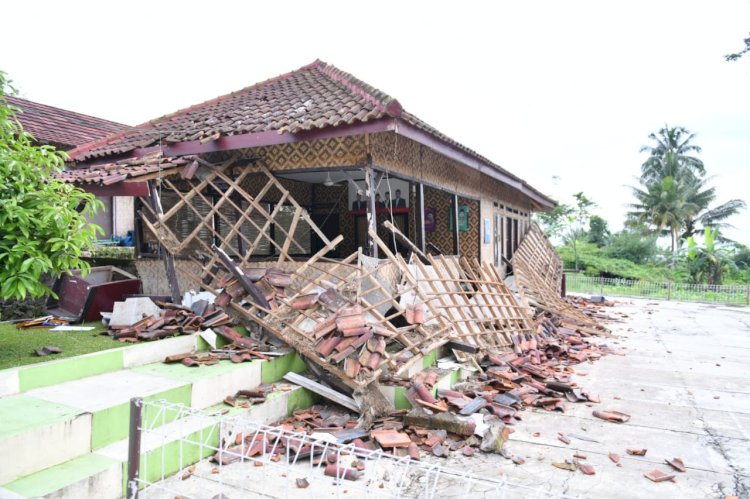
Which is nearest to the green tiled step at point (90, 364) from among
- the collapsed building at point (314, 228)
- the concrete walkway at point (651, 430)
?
the collapsed building at point (314, 228)

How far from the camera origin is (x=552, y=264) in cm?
1777

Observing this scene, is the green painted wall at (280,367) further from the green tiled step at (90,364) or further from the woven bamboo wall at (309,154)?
the woven bamboo wall at (309,154)

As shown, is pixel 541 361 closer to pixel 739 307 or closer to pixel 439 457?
pixel 439 457

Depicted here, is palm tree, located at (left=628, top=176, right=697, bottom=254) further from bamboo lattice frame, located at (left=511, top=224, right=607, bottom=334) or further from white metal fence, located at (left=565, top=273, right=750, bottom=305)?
bamboo lattice frame, located at (left=511, top=224, right=607, bottom=334)

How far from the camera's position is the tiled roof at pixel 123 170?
651 centimetres

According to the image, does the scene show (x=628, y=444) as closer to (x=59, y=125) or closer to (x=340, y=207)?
(x=340, y=207)

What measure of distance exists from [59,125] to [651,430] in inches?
554

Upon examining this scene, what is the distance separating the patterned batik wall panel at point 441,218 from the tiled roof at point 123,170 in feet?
22.4

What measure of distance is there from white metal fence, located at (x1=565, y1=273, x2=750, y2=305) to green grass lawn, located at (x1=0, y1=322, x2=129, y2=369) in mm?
20899

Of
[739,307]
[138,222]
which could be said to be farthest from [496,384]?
[739,307]

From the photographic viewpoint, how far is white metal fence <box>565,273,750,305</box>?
19.7 meters

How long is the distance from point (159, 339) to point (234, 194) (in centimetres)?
432

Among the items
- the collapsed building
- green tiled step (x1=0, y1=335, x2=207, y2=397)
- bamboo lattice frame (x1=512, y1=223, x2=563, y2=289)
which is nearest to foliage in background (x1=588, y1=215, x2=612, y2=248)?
bamboo lattice frame (x1=512, y1=223, x2=563, y2=289)

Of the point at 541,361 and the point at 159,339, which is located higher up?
the point at 159,339
